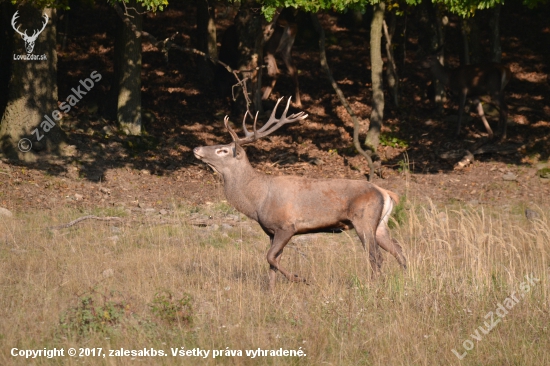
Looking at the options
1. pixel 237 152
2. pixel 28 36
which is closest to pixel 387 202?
pixel 237 152

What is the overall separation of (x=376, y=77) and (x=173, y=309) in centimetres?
997

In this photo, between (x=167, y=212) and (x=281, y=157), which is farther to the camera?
(x=281, y=157)

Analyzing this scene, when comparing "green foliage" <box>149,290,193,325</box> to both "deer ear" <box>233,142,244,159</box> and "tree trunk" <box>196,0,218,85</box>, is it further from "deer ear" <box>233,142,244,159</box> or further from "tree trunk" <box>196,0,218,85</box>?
"tree trunk" <box>196,0,218,85</box>

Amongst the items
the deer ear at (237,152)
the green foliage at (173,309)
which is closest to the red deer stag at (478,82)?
the deer ear at (237,152)

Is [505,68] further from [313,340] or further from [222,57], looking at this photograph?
[313,340]

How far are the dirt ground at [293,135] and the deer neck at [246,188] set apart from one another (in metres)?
4.58

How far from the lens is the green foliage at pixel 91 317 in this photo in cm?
615

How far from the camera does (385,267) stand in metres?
8.05

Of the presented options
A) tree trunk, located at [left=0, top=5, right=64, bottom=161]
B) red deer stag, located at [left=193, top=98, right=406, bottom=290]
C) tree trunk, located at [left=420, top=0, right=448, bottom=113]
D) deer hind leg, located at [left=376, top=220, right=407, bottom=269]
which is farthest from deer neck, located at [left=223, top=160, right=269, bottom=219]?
tree trunk, located at [left=420, top=0, right=448, bottom=113]

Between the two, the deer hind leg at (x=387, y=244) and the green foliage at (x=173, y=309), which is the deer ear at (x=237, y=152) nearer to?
the deer hind leg at (x=387, y=244)

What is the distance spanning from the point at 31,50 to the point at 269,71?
19.0 ft

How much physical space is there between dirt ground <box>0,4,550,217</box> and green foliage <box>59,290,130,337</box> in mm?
5556

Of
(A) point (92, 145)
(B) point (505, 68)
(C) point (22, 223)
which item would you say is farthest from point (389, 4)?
(C) point (22, 223)

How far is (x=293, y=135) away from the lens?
16906mm
